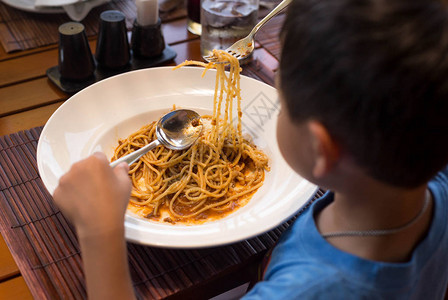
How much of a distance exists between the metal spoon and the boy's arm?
1.31ft

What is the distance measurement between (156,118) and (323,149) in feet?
2.65

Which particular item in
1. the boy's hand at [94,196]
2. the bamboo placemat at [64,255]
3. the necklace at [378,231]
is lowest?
the bamboo placemat at [64,255]

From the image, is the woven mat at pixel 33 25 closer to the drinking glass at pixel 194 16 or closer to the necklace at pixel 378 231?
the drinking glass at pixel 194 16

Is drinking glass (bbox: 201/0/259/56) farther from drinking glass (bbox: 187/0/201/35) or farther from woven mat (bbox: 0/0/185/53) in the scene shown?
woven mat (bbox: 0/0/185/53)

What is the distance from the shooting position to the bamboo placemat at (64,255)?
1.04 m

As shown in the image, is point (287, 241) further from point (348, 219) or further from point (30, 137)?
point (30, 137)

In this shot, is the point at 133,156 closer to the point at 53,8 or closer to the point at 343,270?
the point at 343,270

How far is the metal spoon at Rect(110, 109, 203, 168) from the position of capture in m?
1.36

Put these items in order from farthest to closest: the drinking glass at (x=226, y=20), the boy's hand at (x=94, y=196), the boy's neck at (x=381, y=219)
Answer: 1. the drinking glass at (x=226, y=20)
2. the boy's hand at (x=94, y=196)
3. the boy's neck at (x=381, y=219)

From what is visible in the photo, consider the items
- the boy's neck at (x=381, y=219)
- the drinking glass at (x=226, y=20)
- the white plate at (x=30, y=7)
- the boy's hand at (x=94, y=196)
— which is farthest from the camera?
the white plate at (x=30, y=7)

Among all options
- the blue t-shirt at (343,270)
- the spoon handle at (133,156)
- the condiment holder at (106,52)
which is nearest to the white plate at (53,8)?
the condiment holder at (106,52)

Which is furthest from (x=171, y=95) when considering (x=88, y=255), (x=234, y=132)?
(x=88, y=255)

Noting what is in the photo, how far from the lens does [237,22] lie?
5.78ft

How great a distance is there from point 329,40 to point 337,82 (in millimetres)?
61
